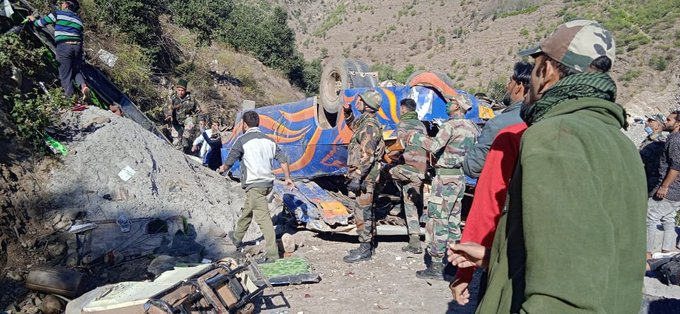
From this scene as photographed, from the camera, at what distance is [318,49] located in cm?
5316

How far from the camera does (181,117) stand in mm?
10648

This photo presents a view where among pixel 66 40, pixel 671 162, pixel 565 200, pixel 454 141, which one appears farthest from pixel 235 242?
pixel 565 200

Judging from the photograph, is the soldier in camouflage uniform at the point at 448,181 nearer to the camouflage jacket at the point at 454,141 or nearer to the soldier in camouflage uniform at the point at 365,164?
the camouflage jacket at the point at 454,141

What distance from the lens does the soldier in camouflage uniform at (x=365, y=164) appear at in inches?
261

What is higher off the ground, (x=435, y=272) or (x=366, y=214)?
(x=366, y=214)

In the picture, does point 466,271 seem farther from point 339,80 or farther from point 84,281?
point 339,80

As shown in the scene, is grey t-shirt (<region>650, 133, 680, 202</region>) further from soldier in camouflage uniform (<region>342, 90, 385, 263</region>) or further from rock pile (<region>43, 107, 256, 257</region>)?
rock pile (<region>43, 107, 256, 257</region>)

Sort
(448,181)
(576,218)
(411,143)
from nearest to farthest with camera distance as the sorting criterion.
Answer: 1. (576,218)
2. (448,181)
3. (411,143)

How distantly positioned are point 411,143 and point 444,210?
100 cm

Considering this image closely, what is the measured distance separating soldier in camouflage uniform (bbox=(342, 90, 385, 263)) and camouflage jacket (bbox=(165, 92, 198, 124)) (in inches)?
202

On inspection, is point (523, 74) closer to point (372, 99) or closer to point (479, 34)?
point (372, 99)

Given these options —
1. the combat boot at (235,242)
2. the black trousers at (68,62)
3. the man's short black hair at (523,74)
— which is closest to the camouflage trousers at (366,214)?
the combat boot at (235,242)

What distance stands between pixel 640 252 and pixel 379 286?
4677 millimetres

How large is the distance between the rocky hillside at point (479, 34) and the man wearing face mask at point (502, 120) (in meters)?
23.5
